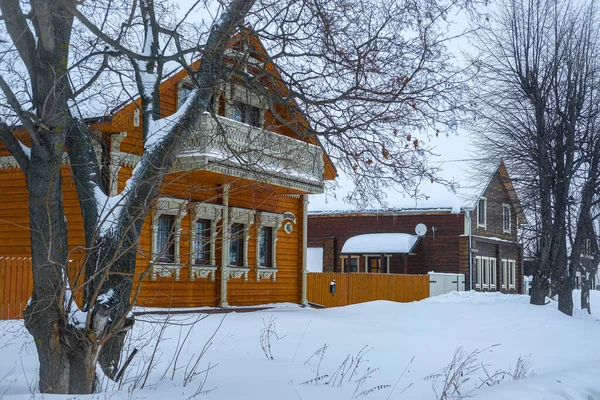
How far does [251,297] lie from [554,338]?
27.8 feet

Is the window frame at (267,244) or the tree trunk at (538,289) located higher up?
the window frame at (267,244)

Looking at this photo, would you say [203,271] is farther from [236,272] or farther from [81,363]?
[81,363]

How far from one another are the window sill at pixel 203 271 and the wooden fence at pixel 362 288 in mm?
8214

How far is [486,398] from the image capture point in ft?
25.0

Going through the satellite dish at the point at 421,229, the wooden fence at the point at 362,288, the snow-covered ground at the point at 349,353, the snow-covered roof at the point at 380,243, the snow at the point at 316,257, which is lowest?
the snow-covered ground at the point at 349,353

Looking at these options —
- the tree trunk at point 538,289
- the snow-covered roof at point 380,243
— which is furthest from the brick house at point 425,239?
the tree trunk at point 538,289

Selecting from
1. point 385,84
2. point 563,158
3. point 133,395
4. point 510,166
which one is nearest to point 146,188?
point 133,395

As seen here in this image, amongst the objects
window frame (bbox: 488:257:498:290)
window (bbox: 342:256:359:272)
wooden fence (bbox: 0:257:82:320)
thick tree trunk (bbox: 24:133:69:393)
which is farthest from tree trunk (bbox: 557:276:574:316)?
thick tree trunk (bbox: 24:133:69:393)

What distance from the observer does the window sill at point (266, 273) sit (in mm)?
21984

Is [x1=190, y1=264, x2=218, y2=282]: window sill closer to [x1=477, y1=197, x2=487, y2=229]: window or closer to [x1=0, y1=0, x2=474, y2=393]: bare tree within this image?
[x1=0, y1=0, x2=474, y2=393]: bare tree

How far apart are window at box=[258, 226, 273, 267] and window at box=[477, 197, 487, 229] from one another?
17.7m

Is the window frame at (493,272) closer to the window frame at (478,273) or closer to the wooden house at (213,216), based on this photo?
the window frame at (478,273)

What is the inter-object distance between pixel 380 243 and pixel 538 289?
12077 millimetres

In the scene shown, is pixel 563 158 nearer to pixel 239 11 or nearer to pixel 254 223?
pixel 254 223
